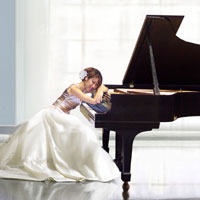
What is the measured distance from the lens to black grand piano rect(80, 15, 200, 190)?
159 inches

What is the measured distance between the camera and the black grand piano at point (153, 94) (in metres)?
4.04

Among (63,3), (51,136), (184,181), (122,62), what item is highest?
(63,3)

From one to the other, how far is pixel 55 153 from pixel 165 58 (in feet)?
3.79

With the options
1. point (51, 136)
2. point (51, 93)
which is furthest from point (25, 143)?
point (51, 93)

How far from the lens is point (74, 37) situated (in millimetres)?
7594

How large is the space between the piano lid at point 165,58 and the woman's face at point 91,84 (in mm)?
266

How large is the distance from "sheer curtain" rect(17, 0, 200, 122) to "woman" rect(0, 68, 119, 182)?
9.26 ft

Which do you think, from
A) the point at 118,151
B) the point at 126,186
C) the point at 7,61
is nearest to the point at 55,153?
the point at 118,151

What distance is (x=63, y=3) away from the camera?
755 centimetres

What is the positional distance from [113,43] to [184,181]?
3359 mm

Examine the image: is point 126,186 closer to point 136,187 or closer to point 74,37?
point 136,187

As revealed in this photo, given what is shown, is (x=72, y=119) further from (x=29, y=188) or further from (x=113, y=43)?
(x=113, y=43)

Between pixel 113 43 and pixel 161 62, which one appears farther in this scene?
pixel 113 43

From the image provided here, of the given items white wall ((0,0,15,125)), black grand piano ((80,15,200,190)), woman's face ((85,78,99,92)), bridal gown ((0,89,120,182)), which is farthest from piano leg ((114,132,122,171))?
white wall ((0,0,15,125))
